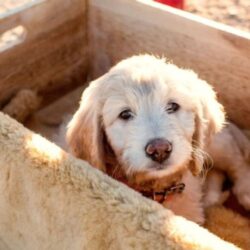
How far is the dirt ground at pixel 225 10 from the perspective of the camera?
4215 mm

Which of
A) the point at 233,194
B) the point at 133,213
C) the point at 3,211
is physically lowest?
the point at 233,194

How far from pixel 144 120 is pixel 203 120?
0.27 metres

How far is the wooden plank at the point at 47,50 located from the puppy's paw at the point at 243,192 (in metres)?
1.11

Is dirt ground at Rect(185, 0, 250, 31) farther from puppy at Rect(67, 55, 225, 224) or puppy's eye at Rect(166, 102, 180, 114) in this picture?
puppy's eye at Rect(166, 102, 180, 114)

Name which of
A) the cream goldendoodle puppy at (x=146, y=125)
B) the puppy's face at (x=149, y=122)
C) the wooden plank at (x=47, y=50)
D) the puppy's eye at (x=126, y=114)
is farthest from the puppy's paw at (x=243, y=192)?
the wooden plank at (x=47, y=50)

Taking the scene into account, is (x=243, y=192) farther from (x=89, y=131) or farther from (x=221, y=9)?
(x=221, y=9)

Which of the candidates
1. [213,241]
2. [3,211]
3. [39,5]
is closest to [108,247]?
[213,241]

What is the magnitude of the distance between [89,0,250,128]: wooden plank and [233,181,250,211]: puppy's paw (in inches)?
12.7

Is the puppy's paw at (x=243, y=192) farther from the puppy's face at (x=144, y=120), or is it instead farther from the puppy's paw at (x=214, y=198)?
the puppy's face at (x=144, y=120)

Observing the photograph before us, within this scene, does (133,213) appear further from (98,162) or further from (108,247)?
(98,162)

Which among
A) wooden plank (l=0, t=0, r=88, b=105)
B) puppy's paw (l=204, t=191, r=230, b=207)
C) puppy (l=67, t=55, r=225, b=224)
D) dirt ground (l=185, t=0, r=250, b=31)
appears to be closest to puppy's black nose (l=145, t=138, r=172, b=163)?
puppy (l=67, t=55, r=225, b=224)

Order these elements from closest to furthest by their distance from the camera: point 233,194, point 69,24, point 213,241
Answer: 1. point 213,241
2. point 233,194
3. point 69,24

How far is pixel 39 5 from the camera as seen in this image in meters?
2.97

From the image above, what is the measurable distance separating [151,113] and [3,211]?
2.04 ft
